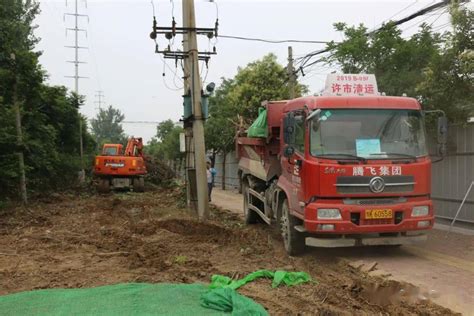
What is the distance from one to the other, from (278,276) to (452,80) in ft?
20.8

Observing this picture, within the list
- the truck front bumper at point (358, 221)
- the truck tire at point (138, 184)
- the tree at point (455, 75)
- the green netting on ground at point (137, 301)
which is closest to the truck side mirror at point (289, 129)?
the truck front bumper at point (358, 221)

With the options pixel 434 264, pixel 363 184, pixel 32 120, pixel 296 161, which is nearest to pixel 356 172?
pixel 363 184

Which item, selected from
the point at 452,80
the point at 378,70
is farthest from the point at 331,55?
the point at 452,80

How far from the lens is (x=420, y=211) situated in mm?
8086

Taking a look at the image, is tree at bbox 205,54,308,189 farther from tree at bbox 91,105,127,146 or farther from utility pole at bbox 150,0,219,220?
tree at bbox 91,105,127,146

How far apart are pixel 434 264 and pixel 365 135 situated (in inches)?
91.7

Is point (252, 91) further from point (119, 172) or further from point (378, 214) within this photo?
point (378, 214)

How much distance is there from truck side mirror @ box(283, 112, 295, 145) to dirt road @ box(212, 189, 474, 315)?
203 cm

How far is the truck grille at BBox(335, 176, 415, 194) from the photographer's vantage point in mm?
7855

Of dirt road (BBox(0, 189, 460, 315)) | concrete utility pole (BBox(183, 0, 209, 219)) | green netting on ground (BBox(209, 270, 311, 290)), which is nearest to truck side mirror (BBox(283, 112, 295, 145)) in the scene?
dirt road (BBox(0, 189, 460, 315))

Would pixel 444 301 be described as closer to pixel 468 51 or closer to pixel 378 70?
pixel 468 51

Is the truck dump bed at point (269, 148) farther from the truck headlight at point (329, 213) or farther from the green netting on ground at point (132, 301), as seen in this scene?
the green netting on ground at point (132, 301)

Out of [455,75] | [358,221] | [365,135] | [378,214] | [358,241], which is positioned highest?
Answer: [455,75]

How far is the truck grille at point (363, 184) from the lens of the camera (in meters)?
7.86
